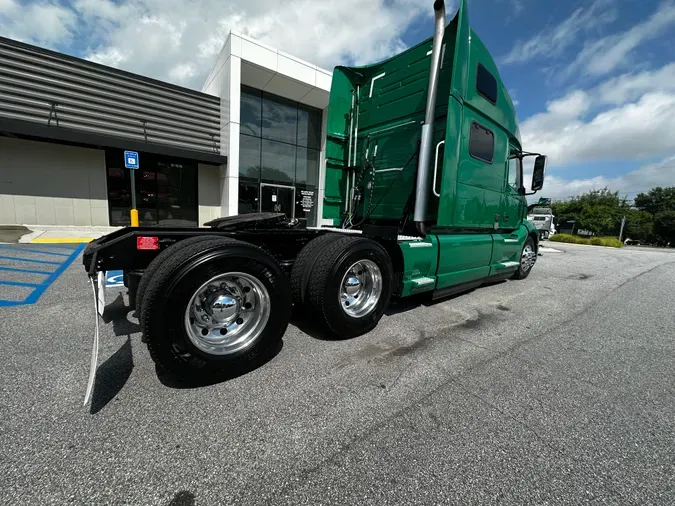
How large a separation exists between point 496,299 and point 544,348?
1.86m

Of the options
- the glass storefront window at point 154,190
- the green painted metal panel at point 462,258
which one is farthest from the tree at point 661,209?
the glass storefront window at point 154,190

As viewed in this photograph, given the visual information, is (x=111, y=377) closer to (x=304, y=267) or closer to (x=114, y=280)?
(x=304, y=267)

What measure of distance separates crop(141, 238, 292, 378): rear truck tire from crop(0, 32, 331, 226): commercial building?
1013 cm

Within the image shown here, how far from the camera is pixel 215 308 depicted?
91.1 inches

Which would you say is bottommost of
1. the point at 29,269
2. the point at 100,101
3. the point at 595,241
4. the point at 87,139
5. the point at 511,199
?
the point at 29,269

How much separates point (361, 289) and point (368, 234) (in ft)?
2.33

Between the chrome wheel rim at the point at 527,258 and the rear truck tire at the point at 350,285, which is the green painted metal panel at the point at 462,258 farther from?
the chrome wheel rim at the point at 527,258

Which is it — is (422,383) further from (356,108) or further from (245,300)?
(356,108)

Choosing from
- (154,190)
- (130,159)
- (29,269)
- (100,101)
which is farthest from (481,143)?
(100,101)

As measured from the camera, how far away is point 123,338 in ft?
9.39

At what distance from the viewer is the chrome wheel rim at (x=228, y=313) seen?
226 centimetres

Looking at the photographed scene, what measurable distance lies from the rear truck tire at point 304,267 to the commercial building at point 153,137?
9578 millimetres

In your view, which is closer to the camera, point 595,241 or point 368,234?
point 368,234

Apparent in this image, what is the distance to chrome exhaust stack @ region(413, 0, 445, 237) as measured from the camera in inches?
134
